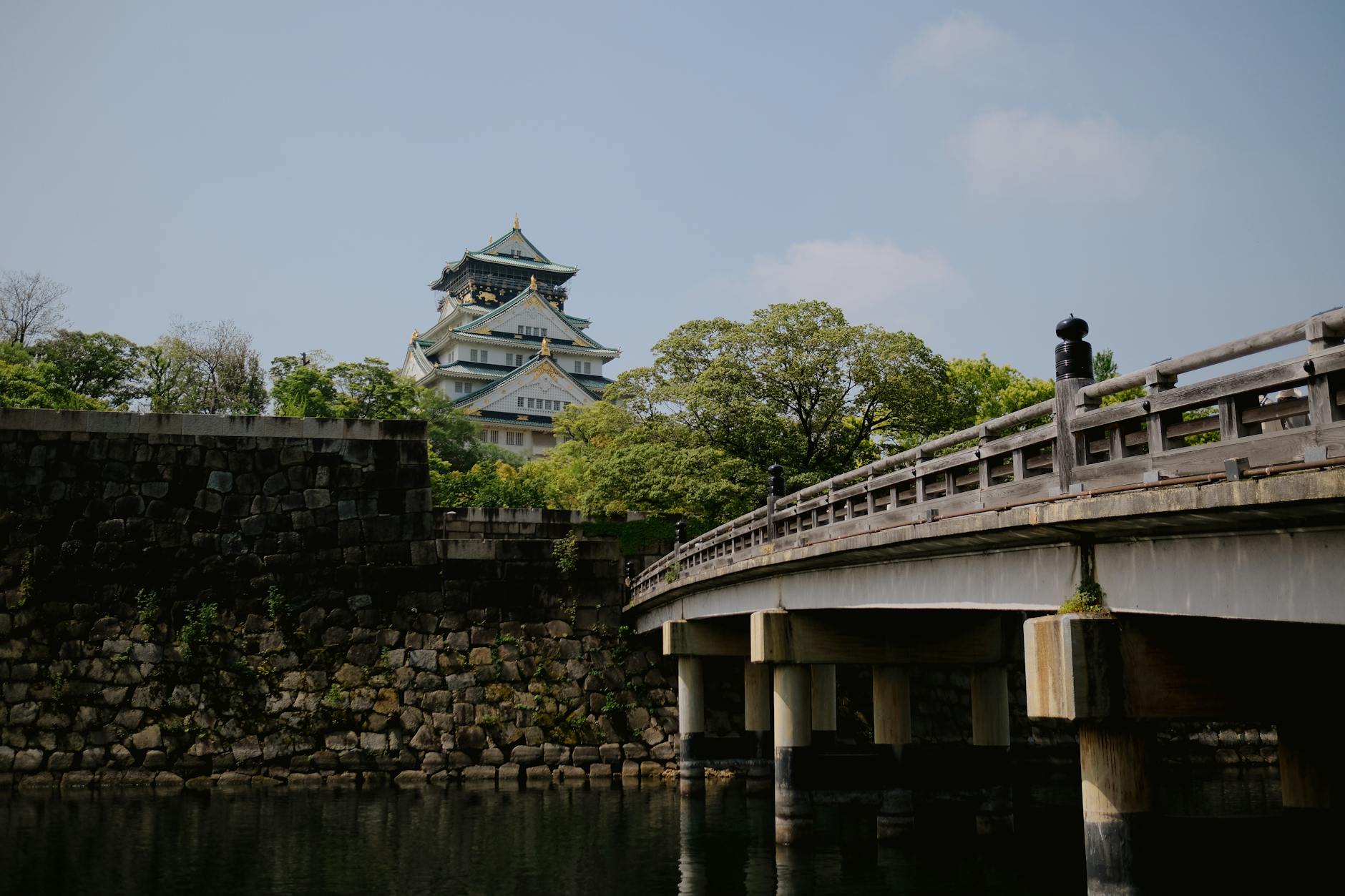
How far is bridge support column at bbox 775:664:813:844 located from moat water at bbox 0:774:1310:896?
46 cm

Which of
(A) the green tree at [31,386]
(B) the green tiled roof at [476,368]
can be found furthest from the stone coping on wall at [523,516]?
(B) the green tiled roof at [476,368]

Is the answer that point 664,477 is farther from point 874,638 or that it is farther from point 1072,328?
point 1072,328

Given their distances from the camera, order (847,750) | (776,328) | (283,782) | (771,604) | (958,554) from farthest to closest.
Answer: (776,328)
(847,750)
(283,782)
(771,604)
(958,554)

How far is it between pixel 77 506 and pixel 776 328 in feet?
64.0

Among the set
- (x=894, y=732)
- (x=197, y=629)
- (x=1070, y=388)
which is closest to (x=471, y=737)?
(x=197, y=629)

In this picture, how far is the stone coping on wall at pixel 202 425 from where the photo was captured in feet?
88.2

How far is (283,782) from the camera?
25797 mm

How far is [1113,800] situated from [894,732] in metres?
9.82

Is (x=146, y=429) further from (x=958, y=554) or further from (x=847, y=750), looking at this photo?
(x=958, y=554)

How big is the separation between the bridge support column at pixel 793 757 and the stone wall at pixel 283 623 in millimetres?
10576

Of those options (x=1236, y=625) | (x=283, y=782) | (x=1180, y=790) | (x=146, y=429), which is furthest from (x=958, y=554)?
(x=146, y=429)

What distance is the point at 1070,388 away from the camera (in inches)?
350

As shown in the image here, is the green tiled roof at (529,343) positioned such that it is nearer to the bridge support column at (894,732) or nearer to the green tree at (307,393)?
the green tree at (307,393)

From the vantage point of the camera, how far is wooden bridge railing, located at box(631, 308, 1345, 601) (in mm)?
6406
